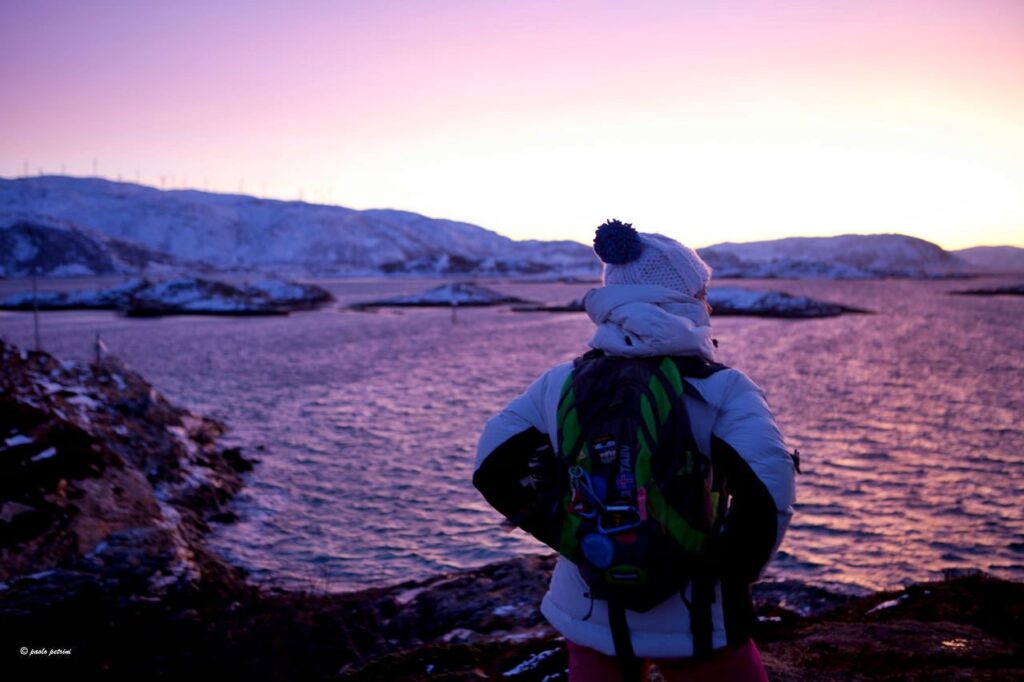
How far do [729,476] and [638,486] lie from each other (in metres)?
0.31

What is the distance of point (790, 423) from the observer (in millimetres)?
20781

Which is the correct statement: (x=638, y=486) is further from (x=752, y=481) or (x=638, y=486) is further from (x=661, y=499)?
(x=752, y=481)

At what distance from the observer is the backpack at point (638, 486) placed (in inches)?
83.3

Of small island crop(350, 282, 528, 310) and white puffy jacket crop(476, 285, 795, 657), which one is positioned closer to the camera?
white puffy jacket crop(476, 285, 795, 657)

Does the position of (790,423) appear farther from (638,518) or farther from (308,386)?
(638,518)

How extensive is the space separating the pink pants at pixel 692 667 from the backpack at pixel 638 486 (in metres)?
0.22

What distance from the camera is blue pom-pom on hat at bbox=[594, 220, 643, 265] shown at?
96.3 inches

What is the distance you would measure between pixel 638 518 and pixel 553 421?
0.45 meters

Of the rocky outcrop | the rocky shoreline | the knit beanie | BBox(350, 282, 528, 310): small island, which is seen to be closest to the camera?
the knit beanie

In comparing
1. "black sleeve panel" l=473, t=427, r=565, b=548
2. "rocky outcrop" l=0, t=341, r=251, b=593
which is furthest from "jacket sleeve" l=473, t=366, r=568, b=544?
"rocky outcrop" l=0, t=341, r=251, b=593

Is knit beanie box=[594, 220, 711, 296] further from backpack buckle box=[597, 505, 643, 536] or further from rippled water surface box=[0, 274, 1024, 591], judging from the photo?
rippled water surface box=[0, 274, 1024, 591]

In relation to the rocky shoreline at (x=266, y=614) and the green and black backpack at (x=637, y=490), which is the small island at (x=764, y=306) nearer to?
the rocky shoreline at (x=266, y=614)

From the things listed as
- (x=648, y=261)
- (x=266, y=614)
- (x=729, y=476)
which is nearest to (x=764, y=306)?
(x=266, y=614)

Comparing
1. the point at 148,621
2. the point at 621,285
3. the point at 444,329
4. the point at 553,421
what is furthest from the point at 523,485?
the point at 444,329
